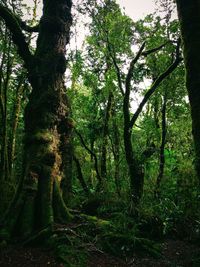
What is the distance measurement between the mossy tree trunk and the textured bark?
4193mm

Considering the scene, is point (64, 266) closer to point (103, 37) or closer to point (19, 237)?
point (19, 237)

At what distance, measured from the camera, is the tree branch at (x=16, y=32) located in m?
7.26

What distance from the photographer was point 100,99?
14.3 metres

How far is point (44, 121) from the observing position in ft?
23.0

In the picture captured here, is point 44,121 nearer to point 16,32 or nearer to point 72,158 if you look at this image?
point 72,158

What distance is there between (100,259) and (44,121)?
345 cm

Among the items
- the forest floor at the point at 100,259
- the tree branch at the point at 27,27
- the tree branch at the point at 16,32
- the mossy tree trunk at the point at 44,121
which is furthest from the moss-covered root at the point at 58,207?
the tree branch at the point at 27,27

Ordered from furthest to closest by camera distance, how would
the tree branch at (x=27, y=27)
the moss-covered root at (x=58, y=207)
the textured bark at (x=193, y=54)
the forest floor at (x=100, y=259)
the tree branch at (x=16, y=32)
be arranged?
1. the tree branch at (x=27, y=27)
2. the tree branch at (x=16, y=32)
3. the moss-covered root at (x=58, y=207)
4. the forest floor at (x=100, y=259)
5. the textured bark at (x=193, y=54)

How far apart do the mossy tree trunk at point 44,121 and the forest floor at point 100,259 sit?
632 mm

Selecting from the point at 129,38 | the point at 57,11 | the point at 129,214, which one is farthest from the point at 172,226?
the point at 129,38

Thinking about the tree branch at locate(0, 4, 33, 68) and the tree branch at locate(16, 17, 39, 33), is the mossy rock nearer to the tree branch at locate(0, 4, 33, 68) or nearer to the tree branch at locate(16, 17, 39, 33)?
the tree branch at locate(0, 4, 33, 68)

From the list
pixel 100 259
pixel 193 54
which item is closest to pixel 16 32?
pixel 100 259

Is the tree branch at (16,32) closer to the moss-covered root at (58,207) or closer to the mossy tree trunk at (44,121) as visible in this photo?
the mossy tree trunk at (44,121)

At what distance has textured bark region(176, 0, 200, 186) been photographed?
2.63m
